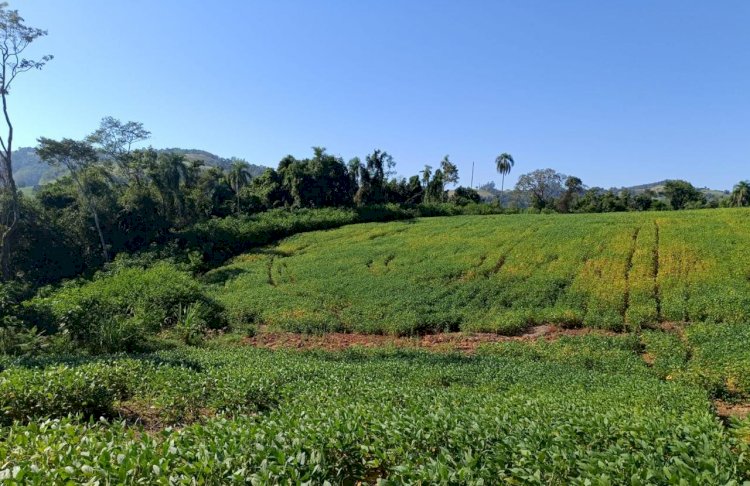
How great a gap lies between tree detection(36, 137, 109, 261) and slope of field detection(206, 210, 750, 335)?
15.8 metres

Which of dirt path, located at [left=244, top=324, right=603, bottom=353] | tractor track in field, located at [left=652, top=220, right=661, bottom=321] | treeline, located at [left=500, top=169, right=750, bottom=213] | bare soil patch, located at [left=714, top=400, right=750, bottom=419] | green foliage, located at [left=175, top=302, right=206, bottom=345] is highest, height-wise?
treeline, located at [left=500, top=169, right=750, bottom=213]

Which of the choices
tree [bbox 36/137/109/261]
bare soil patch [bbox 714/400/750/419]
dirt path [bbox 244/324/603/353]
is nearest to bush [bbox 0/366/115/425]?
bare soil patch [bbox 714/400/750/419]

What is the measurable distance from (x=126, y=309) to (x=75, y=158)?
2709cm

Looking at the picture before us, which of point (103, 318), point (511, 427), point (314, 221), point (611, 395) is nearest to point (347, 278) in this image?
point (103, 318)

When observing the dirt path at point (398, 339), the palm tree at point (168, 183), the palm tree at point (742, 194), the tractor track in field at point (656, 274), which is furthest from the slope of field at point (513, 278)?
the palm tree at point (742, 194)

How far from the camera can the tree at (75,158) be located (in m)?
39.9

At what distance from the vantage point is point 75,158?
Answer: 41812 mm

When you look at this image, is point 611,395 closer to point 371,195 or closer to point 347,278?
point 347,278

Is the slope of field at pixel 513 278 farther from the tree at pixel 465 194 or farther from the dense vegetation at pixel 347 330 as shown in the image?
the tree at pixel 465 194

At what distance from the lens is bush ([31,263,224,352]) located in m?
15.2

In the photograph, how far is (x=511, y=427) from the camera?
456 centimetres

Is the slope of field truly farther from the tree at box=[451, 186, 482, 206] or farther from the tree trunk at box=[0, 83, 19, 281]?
the tree at box=[451, 186, 482, 206]

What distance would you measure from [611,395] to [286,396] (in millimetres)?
5417

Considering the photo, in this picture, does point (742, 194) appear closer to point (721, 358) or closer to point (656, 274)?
point (656, 274)
